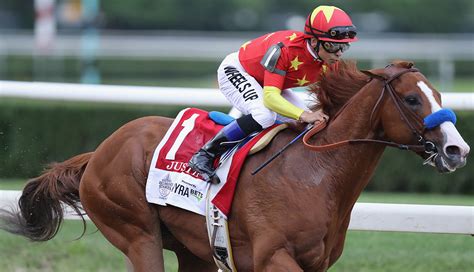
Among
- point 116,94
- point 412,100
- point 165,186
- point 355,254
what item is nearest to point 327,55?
point 412,100

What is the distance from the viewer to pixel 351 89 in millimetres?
4465

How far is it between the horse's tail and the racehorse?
269 millimetres

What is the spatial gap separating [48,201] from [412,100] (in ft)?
7.11

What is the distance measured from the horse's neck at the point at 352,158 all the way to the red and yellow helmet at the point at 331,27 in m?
0.29

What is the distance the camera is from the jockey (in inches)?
177

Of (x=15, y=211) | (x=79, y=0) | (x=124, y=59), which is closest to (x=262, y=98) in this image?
(x=15, y=211)

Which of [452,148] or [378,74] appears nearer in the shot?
[452,148]

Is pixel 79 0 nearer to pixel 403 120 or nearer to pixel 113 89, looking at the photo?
pixel 113 89

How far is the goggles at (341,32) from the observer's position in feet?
14.7

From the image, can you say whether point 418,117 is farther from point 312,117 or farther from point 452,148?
point 312,117

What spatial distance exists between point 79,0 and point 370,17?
888 centimetres

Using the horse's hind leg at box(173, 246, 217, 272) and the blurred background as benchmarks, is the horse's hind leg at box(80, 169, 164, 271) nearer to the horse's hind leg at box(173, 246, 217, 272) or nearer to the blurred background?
the horse's hind leg at box(173, 246, 217, 272)

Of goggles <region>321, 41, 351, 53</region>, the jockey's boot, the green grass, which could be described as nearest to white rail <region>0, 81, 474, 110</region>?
the green grass

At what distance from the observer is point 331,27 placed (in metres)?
4.48
